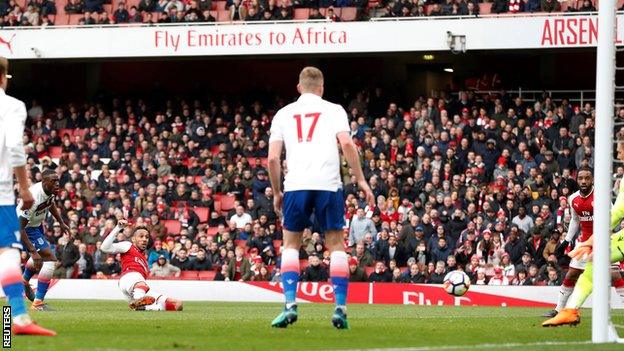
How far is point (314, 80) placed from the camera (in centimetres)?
1236

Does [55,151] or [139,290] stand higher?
[55,151]

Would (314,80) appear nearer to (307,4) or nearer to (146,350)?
(146,350)

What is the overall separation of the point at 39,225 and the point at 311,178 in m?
7.97

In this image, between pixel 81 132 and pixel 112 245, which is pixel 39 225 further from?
pixel 81 132

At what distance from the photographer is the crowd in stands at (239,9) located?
33.2m

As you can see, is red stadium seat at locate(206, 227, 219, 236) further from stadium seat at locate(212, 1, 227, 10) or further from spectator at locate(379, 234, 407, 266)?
stadium seat at locate(212, 1, 227, 10)


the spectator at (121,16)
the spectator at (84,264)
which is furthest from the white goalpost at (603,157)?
the spectator at (121,16)

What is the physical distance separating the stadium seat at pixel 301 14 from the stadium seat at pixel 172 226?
7069mm

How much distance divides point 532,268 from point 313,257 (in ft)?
14.5

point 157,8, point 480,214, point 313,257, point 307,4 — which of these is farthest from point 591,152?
point 157,8

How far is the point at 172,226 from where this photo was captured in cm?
3127

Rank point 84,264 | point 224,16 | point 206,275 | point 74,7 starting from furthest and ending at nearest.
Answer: point 74,7, point 224,16, point 84,264, point 206,275

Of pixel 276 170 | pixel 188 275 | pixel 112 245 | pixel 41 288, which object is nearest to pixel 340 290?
pixel 276 170

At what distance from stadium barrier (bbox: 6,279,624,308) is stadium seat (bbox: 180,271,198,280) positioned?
1.95 meters
